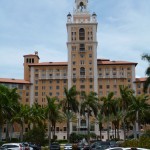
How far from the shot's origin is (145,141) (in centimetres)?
3991

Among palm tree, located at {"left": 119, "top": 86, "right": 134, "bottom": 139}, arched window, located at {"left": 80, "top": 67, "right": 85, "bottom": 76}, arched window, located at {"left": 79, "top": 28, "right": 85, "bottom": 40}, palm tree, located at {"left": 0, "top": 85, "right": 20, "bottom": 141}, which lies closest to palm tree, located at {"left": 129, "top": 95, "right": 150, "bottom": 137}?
palm tree, located at {"left": 119, "top": 86, "right": 134, "bottom": 139}

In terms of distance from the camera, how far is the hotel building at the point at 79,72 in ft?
449

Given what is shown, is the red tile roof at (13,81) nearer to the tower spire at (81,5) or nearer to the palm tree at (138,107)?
the tower spire at (81,5)

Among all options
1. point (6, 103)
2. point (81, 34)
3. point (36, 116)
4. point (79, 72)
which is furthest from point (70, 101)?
point (81, 34)

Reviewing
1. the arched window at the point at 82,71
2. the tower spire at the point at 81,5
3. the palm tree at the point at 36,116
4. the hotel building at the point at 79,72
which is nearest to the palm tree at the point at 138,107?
the palm tree at the point at 36,116

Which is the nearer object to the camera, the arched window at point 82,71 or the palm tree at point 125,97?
the palm tree at point 125,97

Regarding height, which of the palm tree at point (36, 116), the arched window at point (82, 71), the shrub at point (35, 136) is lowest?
the shrub at point (35, 136)

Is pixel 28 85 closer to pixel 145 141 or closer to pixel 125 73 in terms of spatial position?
pixel 125 73

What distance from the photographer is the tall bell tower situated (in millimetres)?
136750

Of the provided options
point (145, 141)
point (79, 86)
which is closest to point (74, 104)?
point (79, 86)

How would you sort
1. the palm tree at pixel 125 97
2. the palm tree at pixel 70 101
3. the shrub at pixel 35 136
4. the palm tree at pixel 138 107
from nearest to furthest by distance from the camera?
the shrub at pixel 35 136 → the palm tree at pixel 138 107 → the palm tree at pixel 125 97 → the palm tree at pixel 70 101

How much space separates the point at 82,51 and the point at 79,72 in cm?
813

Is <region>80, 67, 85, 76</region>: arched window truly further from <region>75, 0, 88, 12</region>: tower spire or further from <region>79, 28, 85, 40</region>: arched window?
<region>75, 0, 88, 12</region>: tower spire

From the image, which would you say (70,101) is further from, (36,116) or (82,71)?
(82,71)
